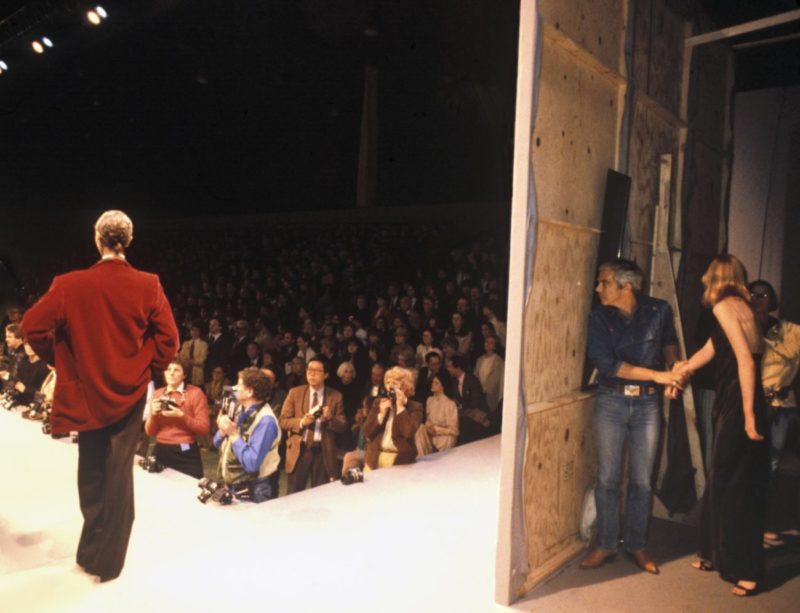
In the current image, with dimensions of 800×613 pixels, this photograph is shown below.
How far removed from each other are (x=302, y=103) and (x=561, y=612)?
16.0 metres

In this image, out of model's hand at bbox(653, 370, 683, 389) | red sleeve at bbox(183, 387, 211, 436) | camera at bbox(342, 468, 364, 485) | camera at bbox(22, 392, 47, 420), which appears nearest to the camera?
model's hand at bbox(653, 370, 683, 389)

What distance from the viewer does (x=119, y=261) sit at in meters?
3.18

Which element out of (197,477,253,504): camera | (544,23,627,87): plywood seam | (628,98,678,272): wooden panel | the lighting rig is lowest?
(197,477,253,504): camera

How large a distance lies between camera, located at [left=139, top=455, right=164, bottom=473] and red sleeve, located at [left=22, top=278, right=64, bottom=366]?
2086 millimetres

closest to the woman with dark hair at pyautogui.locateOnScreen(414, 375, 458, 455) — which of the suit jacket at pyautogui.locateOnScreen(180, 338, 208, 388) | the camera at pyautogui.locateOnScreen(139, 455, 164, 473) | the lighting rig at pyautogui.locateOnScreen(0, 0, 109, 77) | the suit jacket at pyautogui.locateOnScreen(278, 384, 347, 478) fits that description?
the suit jacket at pyautogui.locateOnScreen(278, 384, 347, 478)

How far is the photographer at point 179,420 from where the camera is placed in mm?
4742

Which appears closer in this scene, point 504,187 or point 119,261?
point 119,261

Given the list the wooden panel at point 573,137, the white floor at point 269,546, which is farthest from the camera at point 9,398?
the wooden panel at point 573,137

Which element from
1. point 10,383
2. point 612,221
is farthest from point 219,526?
point 10,383

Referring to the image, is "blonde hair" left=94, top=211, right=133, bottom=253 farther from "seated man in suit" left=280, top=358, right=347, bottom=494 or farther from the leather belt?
"seated man in suit" left=280, top=358, right=347, bottom=494

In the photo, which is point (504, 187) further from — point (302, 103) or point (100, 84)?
point (100, 84)

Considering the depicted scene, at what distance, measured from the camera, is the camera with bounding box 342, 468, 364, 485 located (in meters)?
4.88

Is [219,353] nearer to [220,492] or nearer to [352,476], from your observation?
[352,476]

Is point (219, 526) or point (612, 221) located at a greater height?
point (612, 221)
